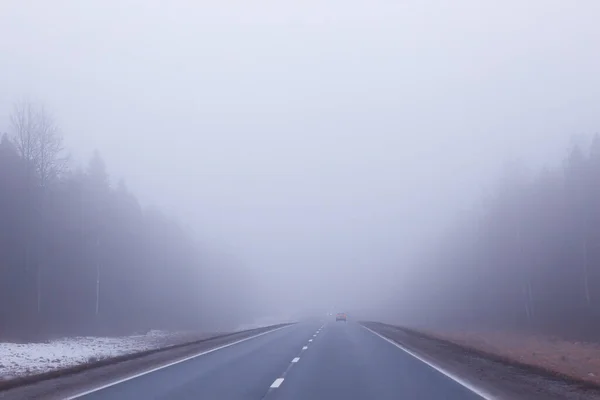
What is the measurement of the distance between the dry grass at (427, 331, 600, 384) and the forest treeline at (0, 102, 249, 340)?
23618 mm

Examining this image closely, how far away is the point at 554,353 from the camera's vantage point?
31625 millimetres

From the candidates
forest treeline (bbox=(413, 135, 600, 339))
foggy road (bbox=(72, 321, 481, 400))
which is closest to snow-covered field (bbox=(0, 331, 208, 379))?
foggy road (bbox=(72, 321, 481, 400))

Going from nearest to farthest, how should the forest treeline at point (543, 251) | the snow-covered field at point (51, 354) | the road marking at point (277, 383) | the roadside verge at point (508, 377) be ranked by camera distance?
1. the roadside verge at point (508, 377)
2. the road marking at point (277, 383)
3. the snow-covered field at point (51, 354)
4. the forest treeline at point (543, 251)

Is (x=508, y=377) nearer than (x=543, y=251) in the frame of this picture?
Yes

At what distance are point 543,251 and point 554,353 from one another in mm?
27951

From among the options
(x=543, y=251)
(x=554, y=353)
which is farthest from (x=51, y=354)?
(x=543, y=251)

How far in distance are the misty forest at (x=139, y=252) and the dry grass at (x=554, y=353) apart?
137 inches

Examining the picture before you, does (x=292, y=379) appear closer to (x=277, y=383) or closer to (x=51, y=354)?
(x=277, y=383)

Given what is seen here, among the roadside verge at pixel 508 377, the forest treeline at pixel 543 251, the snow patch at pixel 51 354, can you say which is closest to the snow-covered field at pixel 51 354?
the snow patch at pixel 51 354

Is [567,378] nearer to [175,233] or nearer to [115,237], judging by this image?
[115,237]

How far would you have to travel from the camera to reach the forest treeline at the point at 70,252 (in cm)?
4247

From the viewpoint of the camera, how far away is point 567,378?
59.9ft

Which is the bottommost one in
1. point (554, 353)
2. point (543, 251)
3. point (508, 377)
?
point (554, 353)

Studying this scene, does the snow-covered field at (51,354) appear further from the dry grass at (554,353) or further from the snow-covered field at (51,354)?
the dry grass at (554,353)
